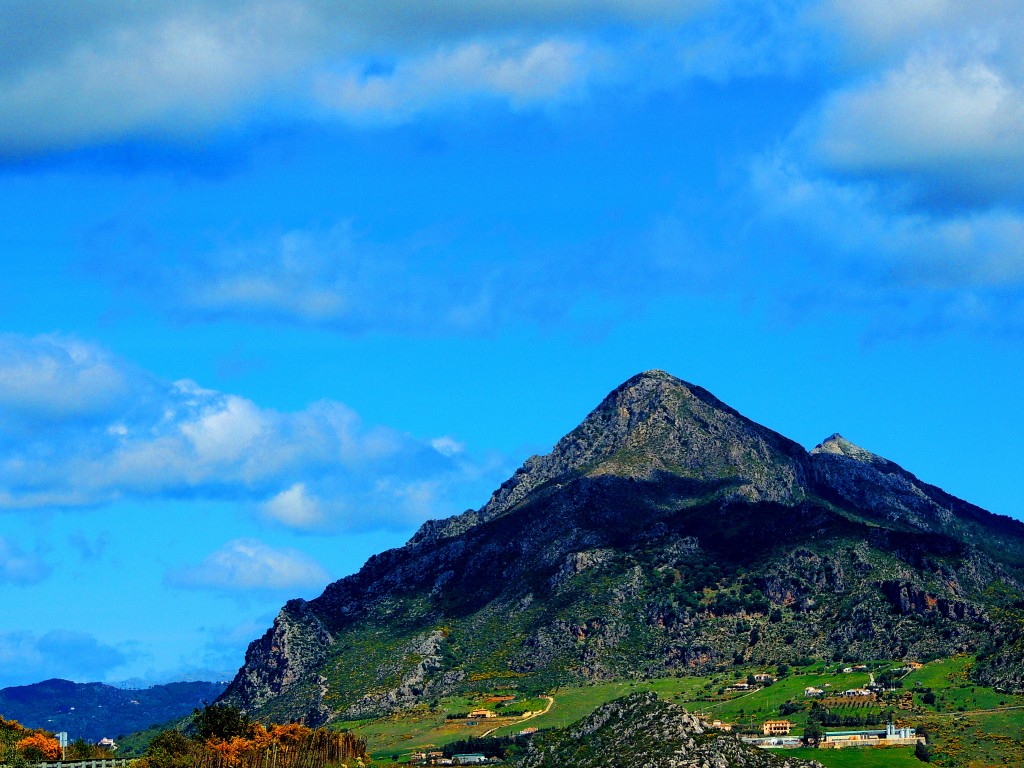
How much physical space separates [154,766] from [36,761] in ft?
44.2

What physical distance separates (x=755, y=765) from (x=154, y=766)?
70807 mm

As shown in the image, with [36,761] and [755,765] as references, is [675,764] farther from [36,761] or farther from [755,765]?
[36,761]

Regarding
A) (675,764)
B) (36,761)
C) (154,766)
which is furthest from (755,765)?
(36,761)

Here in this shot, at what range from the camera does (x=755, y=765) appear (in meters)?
198

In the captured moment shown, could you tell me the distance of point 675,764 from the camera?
646ft

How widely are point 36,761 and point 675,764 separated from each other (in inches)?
2926

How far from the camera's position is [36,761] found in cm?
19588

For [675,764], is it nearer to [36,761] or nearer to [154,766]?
[154,766]

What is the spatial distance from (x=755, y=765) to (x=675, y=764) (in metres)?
9.51

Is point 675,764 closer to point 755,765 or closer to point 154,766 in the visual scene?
point 755,765

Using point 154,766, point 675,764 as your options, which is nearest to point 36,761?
point 154,766

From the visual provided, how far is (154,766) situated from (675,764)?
6137 centimetres
